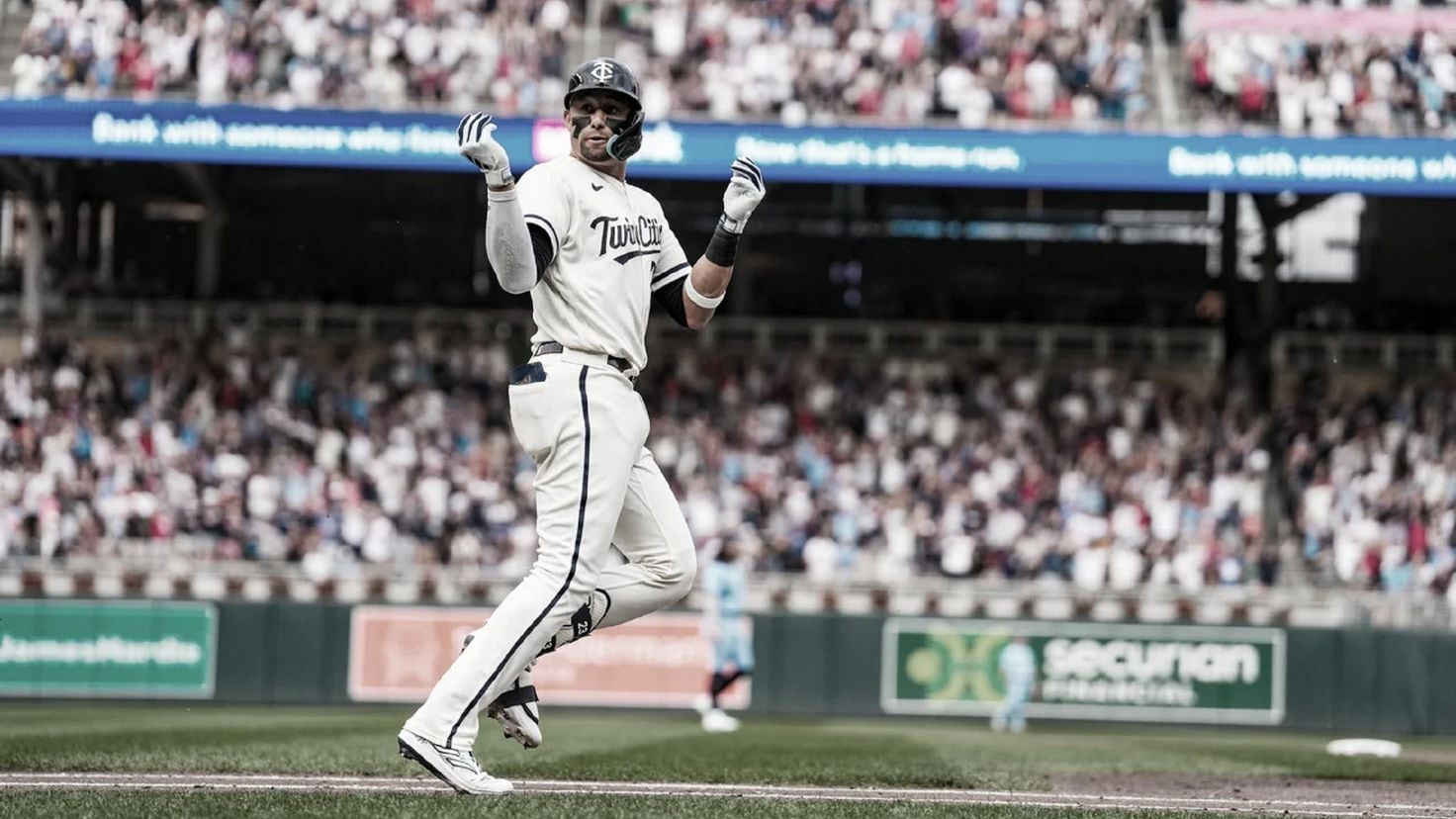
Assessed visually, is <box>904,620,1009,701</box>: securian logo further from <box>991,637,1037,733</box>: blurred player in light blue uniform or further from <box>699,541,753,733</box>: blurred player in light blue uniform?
<box>699,541,753,733</box>: blurred player in light blue uniform

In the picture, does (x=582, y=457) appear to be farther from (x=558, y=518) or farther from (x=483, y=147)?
(x=483, y=147)

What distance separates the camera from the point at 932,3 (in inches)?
930

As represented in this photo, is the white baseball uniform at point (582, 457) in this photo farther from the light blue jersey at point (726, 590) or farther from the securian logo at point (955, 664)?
the securian logo at point (955, 664)

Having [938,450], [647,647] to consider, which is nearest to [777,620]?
[647,647]

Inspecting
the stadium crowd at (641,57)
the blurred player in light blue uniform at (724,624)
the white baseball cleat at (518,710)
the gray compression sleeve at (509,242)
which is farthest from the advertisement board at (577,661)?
the gray compression sleeve at (509,242)

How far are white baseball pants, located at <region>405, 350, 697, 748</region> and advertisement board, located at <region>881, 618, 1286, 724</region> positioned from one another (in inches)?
569

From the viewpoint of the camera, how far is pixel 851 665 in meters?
20.5

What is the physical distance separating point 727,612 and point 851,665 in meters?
4.71

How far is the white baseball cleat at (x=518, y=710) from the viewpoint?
245 inches

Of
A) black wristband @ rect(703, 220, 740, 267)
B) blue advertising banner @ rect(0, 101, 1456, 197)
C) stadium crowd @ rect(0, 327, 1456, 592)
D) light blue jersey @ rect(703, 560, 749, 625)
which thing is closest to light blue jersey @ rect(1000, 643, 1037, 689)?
stadium crowd @ rect(0, 327, 1456, 592)

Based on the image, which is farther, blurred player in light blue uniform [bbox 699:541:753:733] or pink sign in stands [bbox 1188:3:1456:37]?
pink sign in stands [bbox 1188:3:1456:37]

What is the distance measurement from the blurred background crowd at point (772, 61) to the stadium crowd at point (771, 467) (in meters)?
3.27

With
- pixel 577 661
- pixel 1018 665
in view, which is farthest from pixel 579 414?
pixel 577 661

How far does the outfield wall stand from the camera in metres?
20.1
